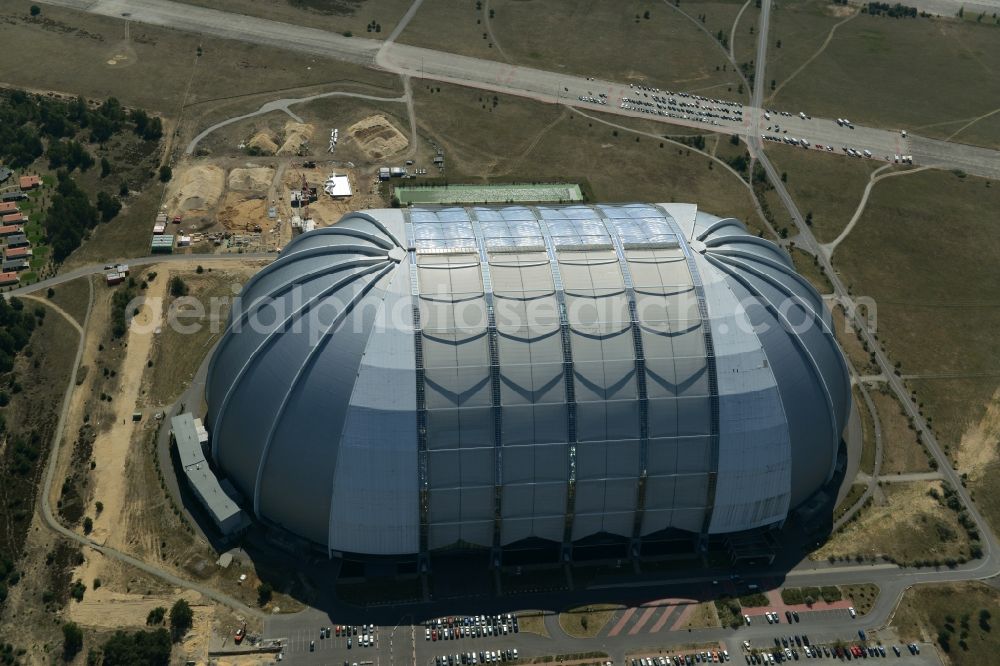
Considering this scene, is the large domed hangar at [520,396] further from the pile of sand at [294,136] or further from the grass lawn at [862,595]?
the pile of sand at [294,136]

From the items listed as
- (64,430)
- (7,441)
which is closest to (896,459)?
(64,430)

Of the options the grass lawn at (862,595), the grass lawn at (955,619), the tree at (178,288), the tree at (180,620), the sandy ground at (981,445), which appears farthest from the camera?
the tree at (178,288)

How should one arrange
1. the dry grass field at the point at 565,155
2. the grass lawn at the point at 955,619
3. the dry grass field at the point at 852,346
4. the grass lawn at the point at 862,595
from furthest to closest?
the dry grass field at the point at 565,155, the dry grass field at the point at 852,346, the grass lawn at the point at 862,595, the grass lawn at the point at 955,619

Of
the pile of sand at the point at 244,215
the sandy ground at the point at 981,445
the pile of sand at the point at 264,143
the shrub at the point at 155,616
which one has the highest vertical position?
the pile of sand at the point at 264,143

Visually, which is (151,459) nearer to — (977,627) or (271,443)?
(271,443)

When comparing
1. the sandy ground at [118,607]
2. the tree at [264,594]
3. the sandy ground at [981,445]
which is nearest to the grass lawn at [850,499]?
the sandy ground at [981,445]

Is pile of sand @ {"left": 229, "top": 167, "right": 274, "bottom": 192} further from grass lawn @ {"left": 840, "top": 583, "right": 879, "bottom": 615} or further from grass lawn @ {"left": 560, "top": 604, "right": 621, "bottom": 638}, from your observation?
grass lawn @ {"left": 840, "top": 583, "right": 879, "bottom": 615}

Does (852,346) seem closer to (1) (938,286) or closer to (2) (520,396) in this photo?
(1) (938,286)
